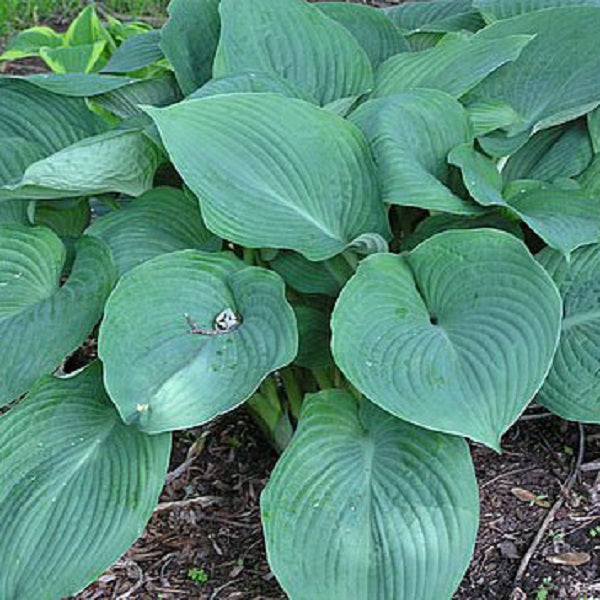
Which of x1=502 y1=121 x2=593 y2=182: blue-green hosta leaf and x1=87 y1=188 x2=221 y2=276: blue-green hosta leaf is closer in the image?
x1=87 y1=188 x2=221 y2=276: blue-green hosta leaf

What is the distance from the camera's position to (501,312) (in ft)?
5.14

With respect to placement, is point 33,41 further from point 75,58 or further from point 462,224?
point 462,224

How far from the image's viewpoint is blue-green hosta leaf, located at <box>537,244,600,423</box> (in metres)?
1.70

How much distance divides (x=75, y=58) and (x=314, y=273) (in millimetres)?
1375

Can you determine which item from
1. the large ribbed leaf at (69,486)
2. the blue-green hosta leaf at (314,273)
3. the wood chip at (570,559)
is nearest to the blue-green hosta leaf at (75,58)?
the blue-green hosta leaf at (314,273)

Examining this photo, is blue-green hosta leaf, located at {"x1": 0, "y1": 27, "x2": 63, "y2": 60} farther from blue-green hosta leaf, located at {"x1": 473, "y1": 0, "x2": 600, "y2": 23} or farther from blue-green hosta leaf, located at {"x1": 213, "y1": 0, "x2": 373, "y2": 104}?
blue-green hosta leaf, located at {"x1": 473, "y1": 0, "x2": 600, "y2": 23}

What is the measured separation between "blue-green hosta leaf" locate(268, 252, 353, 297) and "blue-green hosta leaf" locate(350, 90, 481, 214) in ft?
0.61

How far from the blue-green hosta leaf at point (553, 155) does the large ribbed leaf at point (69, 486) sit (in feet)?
3.01

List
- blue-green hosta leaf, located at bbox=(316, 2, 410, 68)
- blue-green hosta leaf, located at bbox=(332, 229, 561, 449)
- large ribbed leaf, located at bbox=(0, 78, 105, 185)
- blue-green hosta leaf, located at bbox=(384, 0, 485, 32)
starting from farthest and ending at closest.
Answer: blue-green hosta leaf, located at bbox=(384, 0, 485, 32) → blue-green hosta leaf, located at bbox=(316, 2, 410, 68) → large ribbed leaf, located at bbox=(0, 78, 105, 185) → blue-green hosta leaf, located at bbox=(332, 229, 561, 449)

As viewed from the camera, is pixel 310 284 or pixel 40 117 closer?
pixel 310 284

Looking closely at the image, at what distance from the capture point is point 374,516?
156 cm

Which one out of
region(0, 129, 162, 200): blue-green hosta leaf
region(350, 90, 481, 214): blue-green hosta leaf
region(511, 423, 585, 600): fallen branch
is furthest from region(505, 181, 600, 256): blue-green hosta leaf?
region(0, 129, 162, 200): blue-green hosta leaf

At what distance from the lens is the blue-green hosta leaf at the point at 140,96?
206 centimetres

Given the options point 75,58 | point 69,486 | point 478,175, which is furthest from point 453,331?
point 75,58
